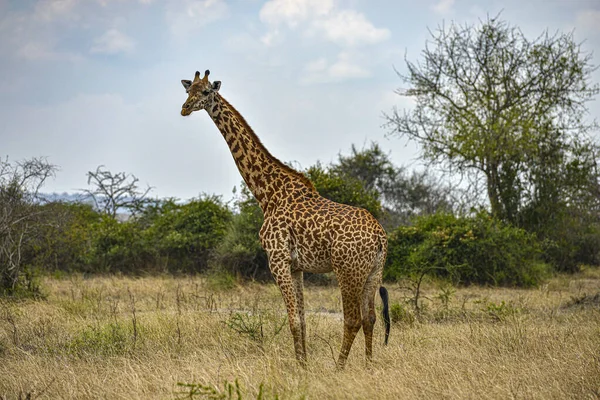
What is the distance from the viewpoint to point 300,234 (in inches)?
246

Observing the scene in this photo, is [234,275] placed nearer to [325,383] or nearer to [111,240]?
[111,240]

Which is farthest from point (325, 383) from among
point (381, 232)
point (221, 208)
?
point (221, 208)

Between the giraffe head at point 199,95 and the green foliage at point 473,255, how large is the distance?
870cm

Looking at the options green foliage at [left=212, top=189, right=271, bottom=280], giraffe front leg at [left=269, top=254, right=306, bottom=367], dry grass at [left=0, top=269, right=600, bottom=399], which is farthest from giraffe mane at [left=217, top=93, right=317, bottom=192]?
green foliage at [left=212, top=189, right=271, bottom=280]

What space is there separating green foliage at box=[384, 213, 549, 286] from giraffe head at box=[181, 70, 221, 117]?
8.70m

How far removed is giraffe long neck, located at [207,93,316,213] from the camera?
22.1 ft

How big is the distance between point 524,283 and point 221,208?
8623 millimetres

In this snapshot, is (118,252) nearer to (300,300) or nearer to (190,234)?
(190,234)

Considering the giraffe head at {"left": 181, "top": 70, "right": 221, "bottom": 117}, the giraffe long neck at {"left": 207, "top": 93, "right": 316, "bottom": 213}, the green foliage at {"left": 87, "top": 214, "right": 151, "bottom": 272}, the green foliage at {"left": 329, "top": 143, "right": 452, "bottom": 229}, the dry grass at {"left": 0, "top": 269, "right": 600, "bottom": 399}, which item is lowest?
the dry grass at {"left": 0, "top": 269, "right": 600, "bottom": 399}

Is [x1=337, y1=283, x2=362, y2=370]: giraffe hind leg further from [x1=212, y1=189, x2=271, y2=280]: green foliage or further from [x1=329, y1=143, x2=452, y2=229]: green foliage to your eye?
[x1=329, y1=143, x2=452, y2=229]: green foliage

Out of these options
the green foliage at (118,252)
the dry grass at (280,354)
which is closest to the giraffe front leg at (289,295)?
the dry grass at (280,354)

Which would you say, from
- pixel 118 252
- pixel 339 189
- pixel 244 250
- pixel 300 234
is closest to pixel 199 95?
pixel 300 234

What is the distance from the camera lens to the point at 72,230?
17.5 m

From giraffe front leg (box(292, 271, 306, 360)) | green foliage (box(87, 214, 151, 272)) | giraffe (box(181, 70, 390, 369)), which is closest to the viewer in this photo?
giraffe (box(181, 70, 390, 369))
